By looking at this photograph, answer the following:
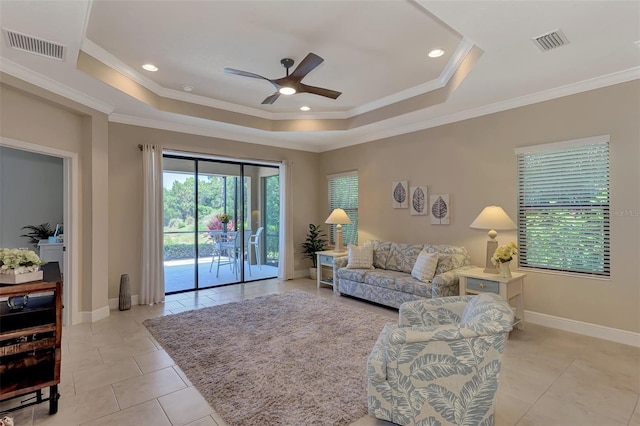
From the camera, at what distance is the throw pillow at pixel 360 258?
5.42 meters

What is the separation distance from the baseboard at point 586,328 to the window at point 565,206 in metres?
0.60

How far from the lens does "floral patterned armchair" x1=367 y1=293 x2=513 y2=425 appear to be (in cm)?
191

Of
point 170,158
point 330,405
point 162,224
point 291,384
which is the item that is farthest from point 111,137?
point 330,405

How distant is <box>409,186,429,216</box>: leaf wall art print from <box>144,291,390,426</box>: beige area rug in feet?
6.30

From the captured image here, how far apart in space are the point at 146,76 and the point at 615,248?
19.7 ft

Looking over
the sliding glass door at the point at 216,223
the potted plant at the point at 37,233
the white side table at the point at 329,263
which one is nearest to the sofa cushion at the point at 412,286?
the white side table at the point at 329,263

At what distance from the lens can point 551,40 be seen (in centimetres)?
274

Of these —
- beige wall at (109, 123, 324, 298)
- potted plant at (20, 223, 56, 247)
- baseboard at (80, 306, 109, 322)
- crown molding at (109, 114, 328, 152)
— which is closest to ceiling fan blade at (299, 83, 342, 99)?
crown molding at (109, 114, 328, 152)

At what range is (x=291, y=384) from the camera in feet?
8.84

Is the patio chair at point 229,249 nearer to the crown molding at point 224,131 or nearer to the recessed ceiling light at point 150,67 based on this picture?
the crown molding at point 224,131

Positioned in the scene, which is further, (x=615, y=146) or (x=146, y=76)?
(x=146, y=76)

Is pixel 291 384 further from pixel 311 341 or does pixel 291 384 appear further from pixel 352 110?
pixel 352 110

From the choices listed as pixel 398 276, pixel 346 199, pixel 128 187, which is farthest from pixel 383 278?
pixel 128 187

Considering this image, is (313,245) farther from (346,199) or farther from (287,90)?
(287,90)
